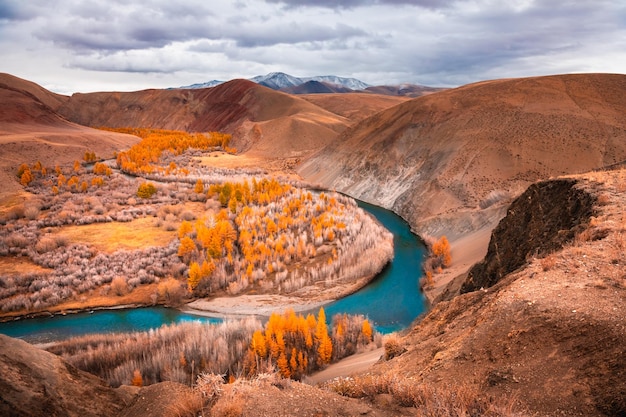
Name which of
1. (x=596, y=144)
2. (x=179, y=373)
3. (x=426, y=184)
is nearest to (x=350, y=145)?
(x=426, y=184)

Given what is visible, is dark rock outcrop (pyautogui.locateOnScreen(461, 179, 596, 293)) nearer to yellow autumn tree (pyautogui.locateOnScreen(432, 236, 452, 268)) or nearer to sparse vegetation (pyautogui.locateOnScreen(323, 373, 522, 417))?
sparse vegetation (pyautogui.locateOnScreen(323, 373, 522, 417))


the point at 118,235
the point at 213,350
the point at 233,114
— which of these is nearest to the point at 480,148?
the point at 213,350

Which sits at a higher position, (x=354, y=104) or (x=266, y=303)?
(x=354, y=104)

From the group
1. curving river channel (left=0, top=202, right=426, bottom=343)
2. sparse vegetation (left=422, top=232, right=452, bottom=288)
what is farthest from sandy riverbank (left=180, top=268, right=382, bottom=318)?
sparse vegetation (left=422, top=232, right=452, bottom=288)

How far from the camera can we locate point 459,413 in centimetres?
517

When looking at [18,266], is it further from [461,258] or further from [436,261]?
[461,258]

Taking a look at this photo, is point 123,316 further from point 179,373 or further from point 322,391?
point 322,391

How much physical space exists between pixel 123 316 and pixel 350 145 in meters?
43.9

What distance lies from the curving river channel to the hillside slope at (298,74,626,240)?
8867 millimetres

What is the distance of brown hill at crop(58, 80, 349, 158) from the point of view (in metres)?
89.4

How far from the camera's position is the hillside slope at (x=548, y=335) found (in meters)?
5.93

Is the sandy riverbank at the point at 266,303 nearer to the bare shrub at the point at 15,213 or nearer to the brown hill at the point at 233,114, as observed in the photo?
the bare shrub at the point at 15,213

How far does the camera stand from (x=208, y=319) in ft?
74.5

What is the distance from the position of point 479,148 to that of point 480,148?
0.12 meters
